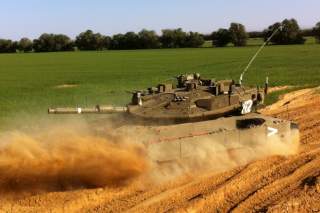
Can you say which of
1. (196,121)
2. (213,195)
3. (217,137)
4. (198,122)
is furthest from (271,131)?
(213,195)

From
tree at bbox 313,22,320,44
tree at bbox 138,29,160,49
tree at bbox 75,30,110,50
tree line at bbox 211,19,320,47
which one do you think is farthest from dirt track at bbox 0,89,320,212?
tree at bbox 75,30,110,50

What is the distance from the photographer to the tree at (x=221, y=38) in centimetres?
11231

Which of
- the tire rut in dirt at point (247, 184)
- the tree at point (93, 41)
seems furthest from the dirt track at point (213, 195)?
the tree at point (93, 41)

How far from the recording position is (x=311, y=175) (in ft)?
40.1

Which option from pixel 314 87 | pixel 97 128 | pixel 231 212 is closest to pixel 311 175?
pixel 231 212

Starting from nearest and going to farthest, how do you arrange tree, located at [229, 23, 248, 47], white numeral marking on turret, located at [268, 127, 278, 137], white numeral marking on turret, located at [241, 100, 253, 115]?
white numeral marking on turret, located at [268, 127, 278, 137], white numeral marking on turret, located at [241, 100, 253, 115], tree, located at [229, 23, 248, 47]

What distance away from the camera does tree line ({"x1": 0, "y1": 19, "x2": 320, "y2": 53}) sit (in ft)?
349

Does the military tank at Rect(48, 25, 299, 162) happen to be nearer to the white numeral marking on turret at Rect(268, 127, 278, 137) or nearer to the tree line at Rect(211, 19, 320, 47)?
the white numeral marking on turret at Rect(268, 127, 278, 137)

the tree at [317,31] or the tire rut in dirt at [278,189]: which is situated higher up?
the tree at [317,31]

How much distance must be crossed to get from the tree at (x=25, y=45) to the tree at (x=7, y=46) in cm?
218

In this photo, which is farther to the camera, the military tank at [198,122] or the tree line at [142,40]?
the tree line at [142,40]

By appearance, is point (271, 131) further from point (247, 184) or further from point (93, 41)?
point (93, 41)

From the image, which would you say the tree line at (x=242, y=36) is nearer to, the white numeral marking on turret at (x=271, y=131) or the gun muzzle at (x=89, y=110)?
the white numeral marking on turret at (x=271, y=131)

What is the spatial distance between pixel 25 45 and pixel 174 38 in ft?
148
